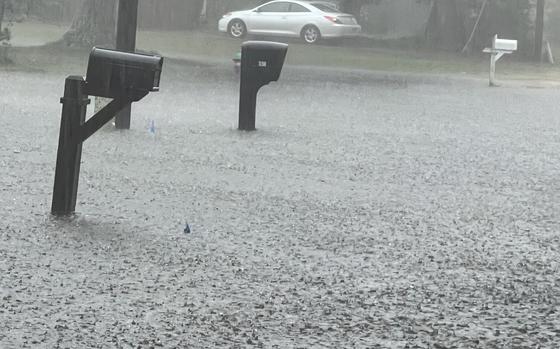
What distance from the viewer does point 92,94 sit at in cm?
764

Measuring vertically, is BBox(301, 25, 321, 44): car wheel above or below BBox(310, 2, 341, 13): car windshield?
below

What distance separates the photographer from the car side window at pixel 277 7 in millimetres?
39312

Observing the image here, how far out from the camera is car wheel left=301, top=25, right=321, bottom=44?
38.5m

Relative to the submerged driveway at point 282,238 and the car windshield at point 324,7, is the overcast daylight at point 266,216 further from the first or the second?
the car windshield at point 324,7

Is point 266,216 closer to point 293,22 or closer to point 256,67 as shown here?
point 256,67

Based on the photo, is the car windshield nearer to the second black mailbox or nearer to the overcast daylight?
the overcast daylight

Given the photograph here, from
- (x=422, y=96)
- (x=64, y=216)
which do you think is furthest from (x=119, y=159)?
(x=422, y=96)

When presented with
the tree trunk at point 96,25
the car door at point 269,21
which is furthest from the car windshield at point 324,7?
the tree trunk at point 96,25

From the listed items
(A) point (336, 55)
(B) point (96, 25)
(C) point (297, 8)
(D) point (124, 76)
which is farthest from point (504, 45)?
(D) point (124, 76)

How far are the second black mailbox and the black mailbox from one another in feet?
18.6

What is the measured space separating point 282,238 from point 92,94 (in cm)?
161

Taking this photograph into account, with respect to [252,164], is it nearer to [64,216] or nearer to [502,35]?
[64,216]

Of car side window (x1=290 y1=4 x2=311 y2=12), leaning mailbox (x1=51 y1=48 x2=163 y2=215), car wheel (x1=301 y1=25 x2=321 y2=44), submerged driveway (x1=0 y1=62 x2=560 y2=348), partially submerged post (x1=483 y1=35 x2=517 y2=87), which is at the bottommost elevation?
submerged driveway (x1=0 y1=62 x2=560 y2=348)

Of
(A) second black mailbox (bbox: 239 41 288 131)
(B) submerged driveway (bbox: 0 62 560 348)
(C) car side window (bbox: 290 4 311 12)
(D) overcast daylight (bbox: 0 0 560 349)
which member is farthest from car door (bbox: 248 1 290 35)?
(A) second black mailbox (bbox: 239 41 288 131)
